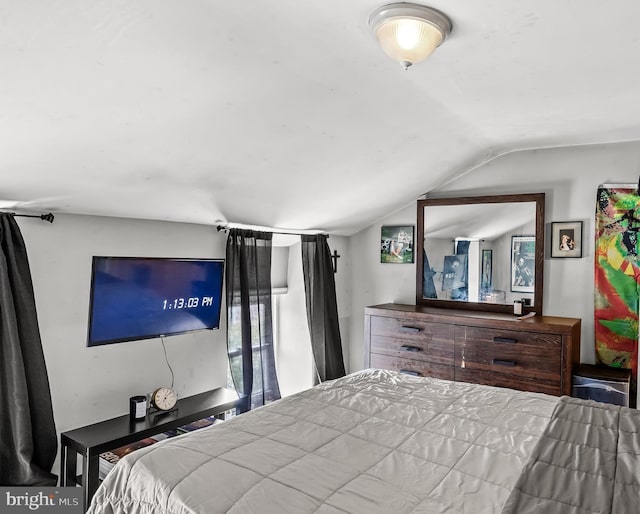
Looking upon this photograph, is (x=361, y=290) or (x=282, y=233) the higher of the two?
(x=282, y=233)

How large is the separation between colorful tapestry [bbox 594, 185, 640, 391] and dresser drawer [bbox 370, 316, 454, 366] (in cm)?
113

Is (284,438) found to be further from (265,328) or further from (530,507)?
(265,328)

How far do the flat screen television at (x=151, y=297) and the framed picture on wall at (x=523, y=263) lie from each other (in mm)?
2368

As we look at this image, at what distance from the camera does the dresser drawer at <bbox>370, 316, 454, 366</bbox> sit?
3750 millimetres

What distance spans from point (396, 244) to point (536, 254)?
129cm

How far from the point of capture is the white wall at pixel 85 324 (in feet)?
8.93

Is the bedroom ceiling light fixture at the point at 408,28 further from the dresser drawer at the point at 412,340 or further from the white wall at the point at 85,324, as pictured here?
the dresser drawer at the point at 412,340

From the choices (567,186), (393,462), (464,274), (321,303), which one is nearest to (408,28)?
(393,462)

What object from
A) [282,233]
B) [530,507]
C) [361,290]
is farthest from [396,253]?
[530,507]

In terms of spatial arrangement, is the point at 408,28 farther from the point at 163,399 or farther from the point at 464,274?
the point at 464,274

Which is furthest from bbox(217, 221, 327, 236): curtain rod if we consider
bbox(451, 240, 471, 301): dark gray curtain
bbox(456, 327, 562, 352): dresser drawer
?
bbox(456, 327, 562, 352): dresser drawer

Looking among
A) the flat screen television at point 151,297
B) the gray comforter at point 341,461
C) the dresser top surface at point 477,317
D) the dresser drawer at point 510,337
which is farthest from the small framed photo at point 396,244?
the gray comforter at point 341,461

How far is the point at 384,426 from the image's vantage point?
1.93 m

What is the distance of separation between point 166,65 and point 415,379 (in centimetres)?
200
